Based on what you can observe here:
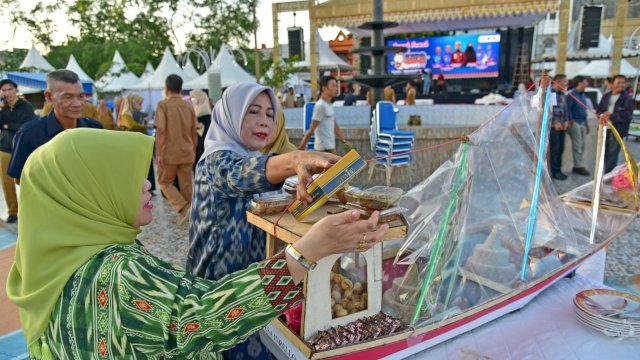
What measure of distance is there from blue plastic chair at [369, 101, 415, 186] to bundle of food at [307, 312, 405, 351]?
13.3ft

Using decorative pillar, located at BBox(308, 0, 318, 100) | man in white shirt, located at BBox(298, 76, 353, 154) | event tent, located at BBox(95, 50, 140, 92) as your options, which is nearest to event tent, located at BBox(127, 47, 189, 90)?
event tent, located at BBox(95, 50, 140, 92)

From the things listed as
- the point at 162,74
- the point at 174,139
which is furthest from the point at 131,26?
the point at 174,139

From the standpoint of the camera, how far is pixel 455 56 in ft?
50.6

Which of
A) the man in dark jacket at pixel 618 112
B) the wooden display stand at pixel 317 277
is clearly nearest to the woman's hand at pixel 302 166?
the wooden display stand at pixel 317 277

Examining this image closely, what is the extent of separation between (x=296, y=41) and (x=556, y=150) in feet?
28.7

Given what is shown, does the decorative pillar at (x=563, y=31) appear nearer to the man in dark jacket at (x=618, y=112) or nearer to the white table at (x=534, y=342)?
the man in dark jacket at (x=618, y=112)

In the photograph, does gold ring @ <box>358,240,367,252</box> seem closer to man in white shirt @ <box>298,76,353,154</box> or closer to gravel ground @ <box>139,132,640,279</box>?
gravel ground @ <box>139,132,640,279</box>

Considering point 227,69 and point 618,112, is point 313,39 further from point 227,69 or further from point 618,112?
point 618,112

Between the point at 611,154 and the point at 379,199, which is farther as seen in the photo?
the point at 611,154

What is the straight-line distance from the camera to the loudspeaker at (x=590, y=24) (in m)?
10.4

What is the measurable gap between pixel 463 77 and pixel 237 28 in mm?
19893

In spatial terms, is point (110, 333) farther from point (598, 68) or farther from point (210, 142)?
point (598, 68)

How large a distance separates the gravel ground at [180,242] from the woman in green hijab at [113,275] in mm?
2933

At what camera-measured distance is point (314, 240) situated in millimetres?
839
